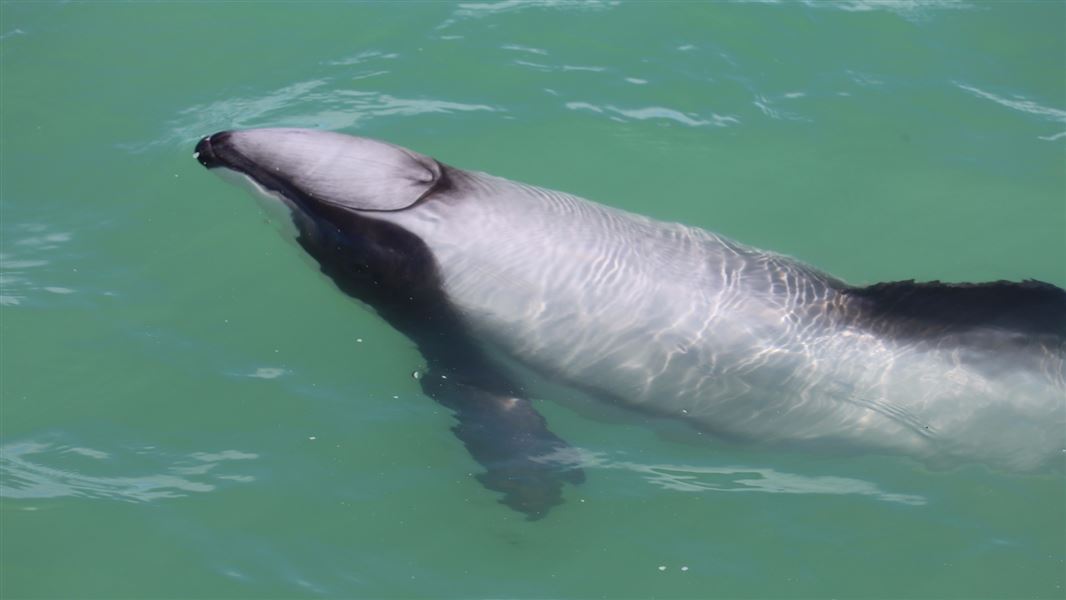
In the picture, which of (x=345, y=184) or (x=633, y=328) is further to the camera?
(x=633, y=328)

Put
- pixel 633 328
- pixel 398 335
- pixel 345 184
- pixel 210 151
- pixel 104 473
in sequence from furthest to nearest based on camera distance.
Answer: pixel 398 335, pixel 104 473, pixel 633 328, pixel 210 151, pixel 345 184

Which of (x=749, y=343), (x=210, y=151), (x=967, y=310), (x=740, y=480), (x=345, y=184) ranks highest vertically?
(x=210, y=151)

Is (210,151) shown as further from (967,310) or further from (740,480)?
(967,310)

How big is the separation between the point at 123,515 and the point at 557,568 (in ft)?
11.3

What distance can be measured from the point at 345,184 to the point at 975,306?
4965 millimetres

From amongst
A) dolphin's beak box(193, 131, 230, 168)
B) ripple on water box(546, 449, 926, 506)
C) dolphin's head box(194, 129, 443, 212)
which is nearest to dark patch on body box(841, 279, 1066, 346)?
ripple on water box(546, 449, 926, 506)

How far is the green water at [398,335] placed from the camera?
8320 millimetres

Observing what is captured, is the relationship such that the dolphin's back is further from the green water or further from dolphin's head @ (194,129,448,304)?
the green water

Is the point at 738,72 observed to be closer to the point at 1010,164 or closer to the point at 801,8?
the point at 801,8

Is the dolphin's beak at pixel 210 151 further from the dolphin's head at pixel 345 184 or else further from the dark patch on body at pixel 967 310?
the dark patch on body at pixel 967 310

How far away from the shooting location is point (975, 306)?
8281mm

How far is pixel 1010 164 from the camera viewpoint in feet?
40.8

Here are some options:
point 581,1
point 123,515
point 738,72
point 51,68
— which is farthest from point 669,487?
point 51,68

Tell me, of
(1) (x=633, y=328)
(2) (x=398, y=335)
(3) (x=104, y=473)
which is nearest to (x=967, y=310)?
(1) (x=633, y=328)
